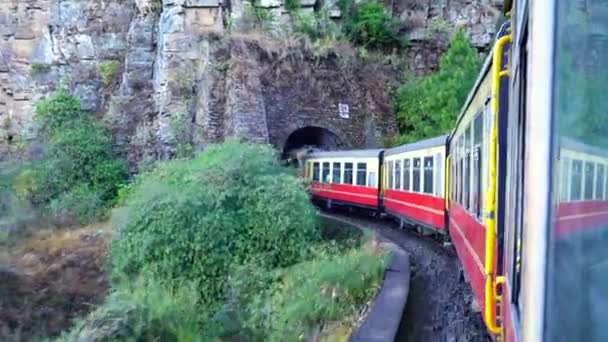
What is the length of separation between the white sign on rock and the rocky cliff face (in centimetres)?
22

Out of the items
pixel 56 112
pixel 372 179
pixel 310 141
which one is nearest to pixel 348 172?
pixel 372 179

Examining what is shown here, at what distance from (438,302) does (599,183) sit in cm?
848

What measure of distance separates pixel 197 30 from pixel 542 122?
27.5 metres

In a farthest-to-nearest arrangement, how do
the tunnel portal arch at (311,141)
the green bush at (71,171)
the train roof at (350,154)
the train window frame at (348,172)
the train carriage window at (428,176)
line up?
the tunnel portal arch at (311,141), the green bush at (71,171), the train window frame at (348,172), the train roof at (350,154), the train carriage window at (428,176)

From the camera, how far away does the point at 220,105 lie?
26.9 meters

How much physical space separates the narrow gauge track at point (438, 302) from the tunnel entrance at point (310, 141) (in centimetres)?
1464

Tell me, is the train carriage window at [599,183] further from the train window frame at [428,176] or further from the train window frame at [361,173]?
the train window frame at [361,173]

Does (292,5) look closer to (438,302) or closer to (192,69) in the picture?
(192,69)

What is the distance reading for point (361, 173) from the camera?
19.8m

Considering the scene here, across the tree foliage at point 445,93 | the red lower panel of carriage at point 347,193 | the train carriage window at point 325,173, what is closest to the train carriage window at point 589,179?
the red lower panel of carriage at point 347,193

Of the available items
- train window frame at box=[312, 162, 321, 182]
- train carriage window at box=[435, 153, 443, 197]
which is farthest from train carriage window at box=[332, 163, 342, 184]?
train carriage window at box=[435, 153, 443, 197]

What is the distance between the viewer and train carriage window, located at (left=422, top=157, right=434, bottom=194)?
1239 cm

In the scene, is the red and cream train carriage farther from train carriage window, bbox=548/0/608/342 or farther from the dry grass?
train carriage window, bbox=548/0/608/342

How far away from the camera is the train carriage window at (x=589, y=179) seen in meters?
1.37
